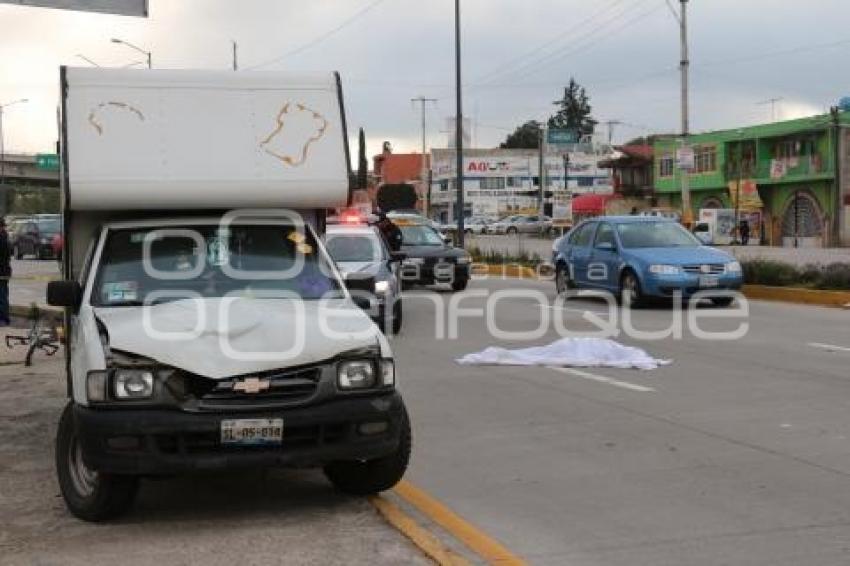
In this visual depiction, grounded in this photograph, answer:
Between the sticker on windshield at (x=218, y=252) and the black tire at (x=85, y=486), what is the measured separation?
4.30 ft

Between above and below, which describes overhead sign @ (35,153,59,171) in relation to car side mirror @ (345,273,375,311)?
above

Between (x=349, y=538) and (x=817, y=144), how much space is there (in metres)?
51.9

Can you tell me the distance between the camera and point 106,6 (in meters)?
13.0

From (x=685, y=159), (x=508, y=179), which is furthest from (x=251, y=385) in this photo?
(x=508, y=179)

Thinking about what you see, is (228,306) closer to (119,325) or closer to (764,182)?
(119,325)

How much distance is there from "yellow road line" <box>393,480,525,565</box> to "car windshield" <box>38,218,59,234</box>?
41604mm

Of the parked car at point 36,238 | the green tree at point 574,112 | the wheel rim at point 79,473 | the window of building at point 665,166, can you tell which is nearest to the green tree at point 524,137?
the green tree at point 574,112

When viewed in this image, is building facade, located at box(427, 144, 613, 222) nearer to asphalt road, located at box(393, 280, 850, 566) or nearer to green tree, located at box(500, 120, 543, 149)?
green tree, located at box(500, 120, 543, 149)

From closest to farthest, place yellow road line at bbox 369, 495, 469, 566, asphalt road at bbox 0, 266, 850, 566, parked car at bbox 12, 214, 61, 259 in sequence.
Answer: yellow road line at bbox 369, 495, 469, 566
asphalt road at bbox 0, 266, 850, 566
parked car at bbox 12, 214, 61, 259

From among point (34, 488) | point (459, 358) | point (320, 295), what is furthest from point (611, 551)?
point (459, 358)

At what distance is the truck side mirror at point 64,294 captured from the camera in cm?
636

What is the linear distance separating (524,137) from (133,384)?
6418 inches

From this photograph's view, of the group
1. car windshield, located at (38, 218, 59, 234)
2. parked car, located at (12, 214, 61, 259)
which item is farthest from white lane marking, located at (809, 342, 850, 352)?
car windshield, located at (38, 218, 59, 234)

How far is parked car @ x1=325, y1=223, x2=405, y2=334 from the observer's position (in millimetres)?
14805
